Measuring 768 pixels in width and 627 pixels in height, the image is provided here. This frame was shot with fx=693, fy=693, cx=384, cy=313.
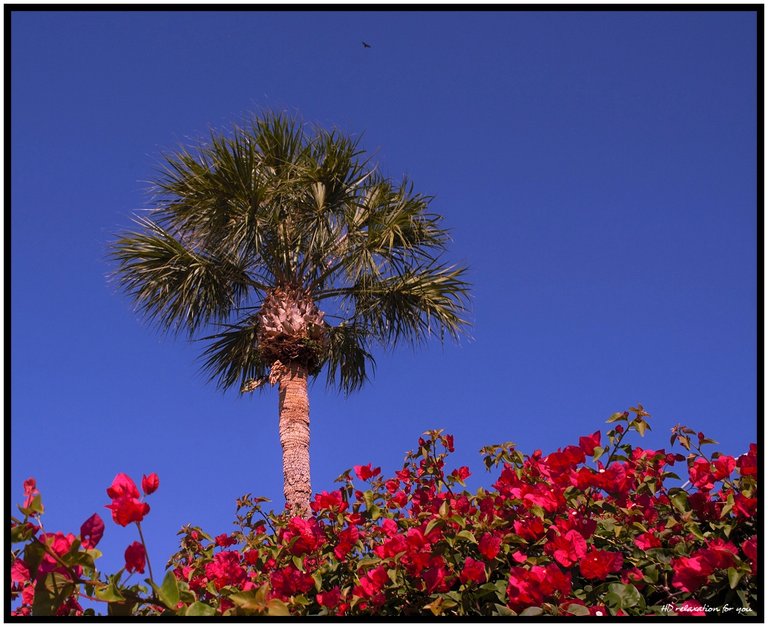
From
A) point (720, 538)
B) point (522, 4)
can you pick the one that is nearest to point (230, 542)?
point (720, 538)

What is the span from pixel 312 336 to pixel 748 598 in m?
6.31

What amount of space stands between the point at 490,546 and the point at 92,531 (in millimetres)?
1069

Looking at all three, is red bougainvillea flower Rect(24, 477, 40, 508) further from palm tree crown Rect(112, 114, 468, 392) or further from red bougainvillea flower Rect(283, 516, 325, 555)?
palm tree crown Rect(112, 114, 468, 392)

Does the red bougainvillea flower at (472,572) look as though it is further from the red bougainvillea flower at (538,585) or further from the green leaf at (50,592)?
the green leaf at (50,592)

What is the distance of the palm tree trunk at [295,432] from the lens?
6.98 m

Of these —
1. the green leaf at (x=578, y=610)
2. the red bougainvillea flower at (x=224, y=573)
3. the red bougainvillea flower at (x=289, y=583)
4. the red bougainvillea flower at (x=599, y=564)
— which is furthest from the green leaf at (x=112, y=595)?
the red bougainvillea flower at (x=599, y=564)

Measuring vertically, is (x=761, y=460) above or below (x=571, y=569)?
above

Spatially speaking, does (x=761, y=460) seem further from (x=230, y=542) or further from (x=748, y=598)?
(x=230, y=542)

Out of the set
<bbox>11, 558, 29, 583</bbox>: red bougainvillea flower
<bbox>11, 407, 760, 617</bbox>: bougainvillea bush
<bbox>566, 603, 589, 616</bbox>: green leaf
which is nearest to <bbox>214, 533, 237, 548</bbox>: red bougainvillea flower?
<bbox>11, 407, 760, 617</bbox>: bougainvillea bush

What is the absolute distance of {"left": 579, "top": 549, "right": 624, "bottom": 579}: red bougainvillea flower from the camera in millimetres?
1871

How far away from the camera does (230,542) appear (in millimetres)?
3094

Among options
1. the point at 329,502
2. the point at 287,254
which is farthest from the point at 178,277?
the point at 329,502

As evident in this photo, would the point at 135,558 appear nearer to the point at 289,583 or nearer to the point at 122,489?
the point at 122,489

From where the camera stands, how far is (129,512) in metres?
1.62
